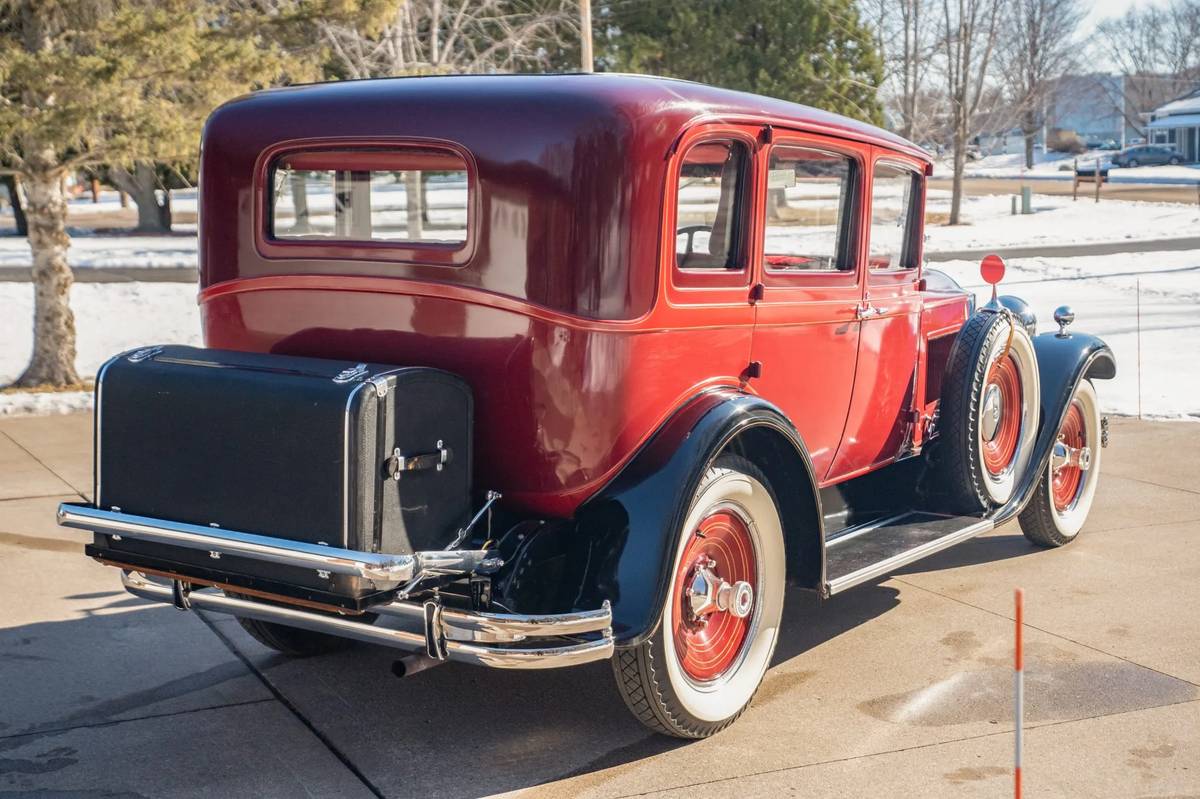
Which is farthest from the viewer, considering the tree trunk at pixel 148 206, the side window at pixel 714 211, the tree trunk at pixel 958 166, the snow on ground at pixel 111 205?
the snow on ground at pixel 111 205

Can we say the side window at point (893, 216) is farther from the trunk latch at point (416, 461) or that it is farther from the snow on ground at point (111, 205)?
the snow on ground at point (111, 205)

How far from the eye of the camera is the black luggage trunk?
12.1ft

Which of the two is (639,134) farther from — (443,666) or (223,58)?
(223,58)

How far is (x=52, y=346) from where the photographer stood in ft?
38.0

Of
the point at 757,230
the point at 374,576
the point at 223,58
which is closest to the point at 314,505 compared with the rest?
the point at 374,576

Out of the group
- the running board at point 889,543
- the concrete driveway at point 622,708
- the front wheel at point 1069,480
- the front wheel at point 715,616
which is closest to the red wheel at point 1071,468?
the front wheel at point 1069,480

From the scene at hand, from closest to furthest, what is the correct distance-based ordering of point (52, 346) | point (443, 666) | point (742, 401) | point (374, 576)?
point (374, 576)
point (742, 401)
point (443, 666)
point (52, 346)

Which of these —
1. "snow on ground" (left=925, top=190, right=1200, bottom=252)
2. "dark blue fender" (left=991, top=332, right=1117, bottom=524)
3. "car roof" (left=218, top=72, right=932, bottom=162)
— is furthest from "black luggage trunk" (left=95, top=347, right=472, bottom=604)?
"snow on ground" (left=925, top=190, right=1200, bottom=252)

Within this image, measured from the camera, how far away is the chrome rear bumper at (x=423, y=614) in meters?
3.67

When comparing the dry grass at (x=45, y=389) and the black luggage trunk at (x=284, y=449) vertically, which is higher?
the black luggage trunk at (x=284, y=449)

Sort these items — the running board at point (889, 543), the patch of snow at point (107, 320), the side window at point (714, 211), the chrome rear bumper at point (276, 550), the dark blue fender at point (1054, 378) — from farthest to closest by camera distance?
the patch of snow at point (107, 320)
the dark blue fender at point (1054, 378)
the running board at point (889, 543)
the side window at point (714, 211)
the chrome rear bumper at point (276, 550)

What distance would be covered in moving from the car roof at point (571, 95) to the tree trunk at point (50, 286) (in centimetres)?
727

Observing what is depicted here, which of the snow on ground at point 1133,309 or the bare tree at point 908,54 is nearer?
the snow on ground at point 1133,309

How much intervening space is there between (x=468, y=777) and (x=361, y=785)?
32cm
